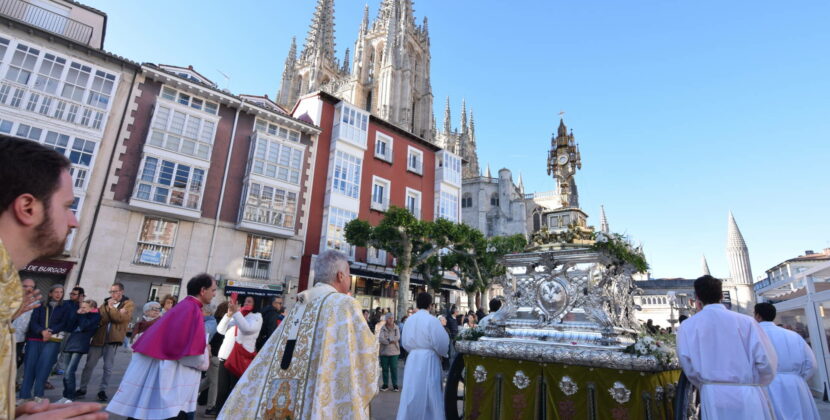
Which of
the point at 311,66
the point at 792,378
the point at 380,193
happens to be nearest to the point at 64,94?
the point at 380,193

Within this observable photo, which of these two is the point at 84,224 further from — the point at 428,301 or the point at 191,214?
the point at 428,301

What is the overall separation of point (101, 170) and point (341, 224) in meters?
12.1

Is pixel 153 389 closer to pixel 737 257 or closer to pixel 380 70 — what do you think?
pixel 380 70

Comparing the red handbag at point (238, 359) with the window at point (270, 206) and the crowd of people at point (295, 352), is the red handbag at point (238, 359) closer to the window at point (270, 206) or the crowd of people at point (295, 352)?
the crowd of people at point (295, 352)

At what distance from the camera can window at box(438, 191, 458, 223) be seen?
31.2m

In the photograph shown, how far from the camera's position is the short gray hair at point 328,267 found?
12.7 ft

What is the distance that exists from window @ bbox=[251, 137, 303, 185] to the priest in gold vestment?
66.4 feet

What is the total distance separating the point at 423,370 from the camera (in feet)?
20.7

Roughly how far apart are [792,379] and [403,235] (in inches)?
669

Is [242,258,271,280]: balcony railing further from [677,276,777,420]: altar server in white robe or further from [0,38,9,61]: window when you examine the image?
[677,276,777,420]: altar server in white robe

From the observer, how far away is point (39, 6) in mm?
18453

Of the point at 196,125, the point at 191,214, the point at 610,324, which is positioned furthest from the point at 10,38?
the point at 610,324

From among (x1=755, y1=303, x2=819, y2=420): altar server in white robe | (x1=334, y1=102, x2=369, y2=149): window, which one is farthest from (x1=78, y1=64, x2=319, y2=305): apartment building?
(x1=755, y1=303, x2=819, y2=420): altar server in white robe

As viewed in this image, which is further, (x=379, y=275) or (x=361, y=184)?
(x=361, y=184)
